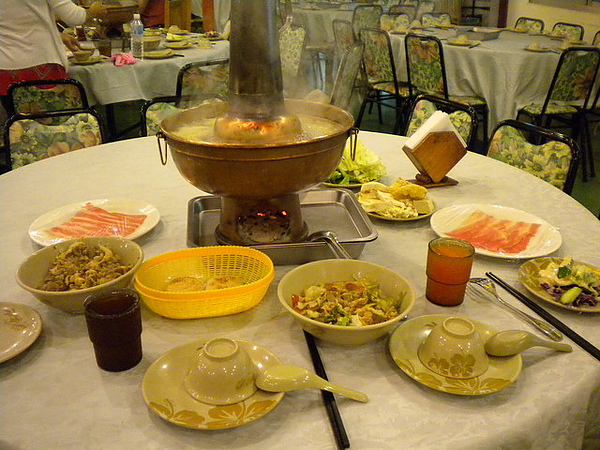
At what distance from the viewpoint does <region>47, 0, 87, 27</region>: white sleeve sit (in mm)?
3699

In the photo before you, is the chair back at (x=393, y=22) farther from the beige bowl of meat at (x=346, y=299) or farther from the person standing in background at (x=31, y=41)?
the beige bowl of meat at (x=346, y=299)

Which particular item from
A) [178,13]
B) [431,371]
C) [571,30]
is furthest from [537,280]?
[178,13]

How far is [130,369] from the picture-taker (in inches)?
40.2

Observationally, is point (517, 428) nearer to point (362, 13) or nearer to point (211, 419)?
point (211, 419)

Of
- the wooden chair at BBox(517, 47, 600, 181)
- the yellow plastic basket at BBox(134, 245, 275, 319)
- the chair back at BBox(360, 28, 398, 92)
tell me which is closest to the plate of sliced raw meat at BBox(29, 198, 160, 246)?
the yellow plastic basket at BBox(134, 245, 275, 319)

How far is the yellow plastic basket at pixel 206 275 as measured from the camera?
113 cm

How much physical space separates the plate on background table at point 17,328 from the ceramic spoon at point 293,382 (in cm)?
49

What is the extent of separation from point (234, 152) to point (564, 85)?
3696 mm

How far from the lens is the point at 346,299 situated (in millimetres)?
1138

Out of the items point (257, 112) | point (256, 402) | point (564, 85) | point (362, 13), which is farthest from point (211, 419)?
point (362, 13)

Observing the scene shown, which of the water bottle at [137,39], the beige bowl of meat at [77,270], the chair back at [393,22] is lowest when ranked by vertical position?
the beige bowl of meat at [77,270]

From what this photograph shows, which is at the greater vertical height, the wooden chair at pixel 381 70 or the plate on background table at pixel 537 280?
the wooden chair at pixel 381 70

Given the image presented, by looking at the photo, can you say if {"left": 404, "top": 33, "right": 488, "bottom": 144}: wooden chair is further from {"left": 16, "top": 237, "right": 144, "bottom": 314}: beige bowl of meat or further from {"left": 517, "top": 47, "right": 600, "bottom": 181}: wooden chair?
{"left": 16, "top": 237, "right": 144, "bottom": 314}: beige bowl of meat

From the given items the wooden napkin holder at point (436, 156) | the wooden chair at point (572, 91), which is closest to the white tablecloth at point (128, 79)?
the wooden chair at point (572, 91)
